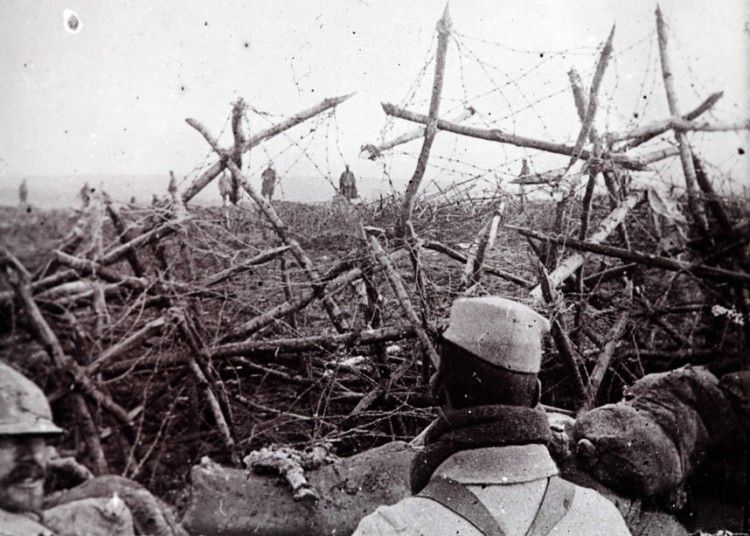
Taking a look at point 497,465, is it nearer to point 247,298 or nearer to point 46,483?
point 46,483

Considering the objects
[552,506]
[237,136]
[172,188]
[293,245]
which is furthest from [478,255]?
[552,506]

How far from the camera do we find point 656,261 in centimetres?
336

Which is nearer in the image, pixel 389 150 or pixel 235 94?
pixel 235 94

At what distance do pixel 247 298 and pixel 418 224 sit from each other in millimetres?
1441

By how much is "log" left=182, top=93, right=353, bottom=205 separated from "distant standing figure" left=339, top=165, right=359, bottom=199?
0.46 metres

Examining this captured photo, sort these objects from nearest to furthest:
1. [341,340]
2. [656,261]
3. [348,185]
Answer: [656,261] < [341,340] < [348,185]

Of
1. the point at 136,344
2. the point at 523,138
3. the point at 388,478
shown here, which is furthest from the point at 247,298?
the point at 523,138

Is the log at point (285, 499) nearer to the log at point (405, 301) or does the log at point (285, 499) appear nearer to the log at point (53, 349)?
the log at point (53, 349)

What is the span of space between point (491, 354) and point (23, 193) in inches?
90.1

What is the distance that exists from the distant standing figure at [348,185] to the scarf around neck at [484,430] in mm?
2325

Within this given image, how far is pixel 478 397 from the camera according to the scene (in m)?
1.78

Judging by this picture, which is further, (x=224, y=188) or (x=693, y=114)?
(x=224, y=188)

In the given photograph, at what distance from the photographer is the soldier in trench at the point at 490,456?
1586mm

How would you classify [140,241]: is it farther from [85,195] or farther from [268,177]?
[268,177]
